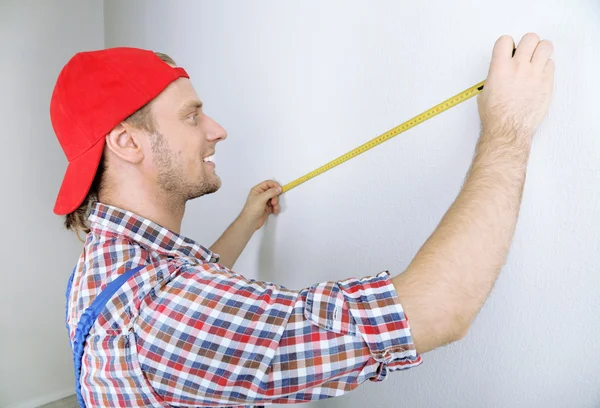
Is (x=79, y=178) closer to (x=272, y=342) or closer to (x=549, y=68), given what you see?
(x=272, y=342)

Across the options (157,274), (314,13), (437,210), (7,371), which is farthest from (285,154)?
(7,371)

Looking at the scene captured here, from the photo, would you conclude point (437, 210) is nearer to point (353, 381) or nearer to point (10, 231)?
point (353, 381)

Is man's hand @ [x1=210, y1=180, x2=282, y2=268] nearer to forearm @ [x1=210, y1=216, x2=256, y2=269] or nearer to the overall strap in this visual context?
forearm @ [x1=210, y1=216, x2=256, y2=269]

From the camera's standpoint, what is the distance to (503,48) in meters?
0.83

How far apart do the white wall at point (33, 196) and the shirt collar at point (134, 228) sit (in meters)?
1.53

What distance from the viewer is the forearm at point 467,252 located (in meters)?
0.69

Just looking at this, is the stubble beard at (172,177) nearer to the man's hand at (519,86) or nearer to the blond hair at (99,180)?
the blond hair at (99,180)

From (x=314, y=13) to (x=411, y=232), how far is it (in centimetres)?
66

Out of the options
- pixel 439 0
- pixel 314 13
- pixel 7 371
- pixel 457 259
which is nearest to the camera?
Answer: pixel 457 259

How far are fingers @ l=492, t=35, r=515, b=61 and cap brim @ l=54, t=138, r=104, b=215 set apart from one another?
0.87 m

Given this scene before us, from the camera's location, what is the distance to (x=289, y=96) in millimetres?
1341

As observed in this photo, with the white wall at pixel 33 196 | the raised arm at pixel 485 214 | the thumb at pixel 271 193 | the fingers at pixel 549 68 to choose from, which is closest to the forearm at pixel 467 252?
the raised arm at pixel 485 214

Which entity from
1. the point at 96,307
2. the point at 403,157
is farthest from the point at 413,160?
the point at 96,307

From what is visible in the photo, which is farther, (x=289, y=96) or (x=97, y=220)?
(x=289, y=96)
